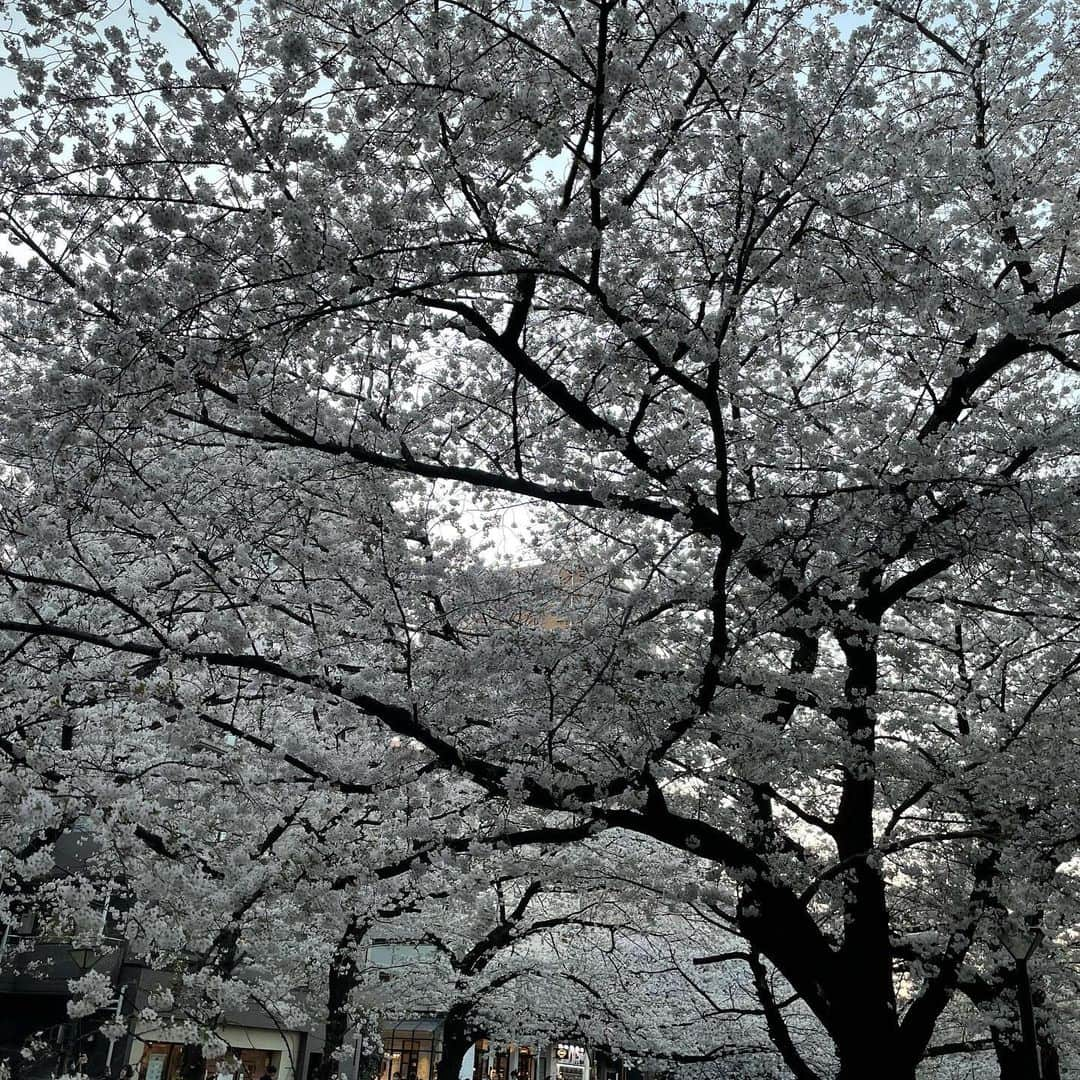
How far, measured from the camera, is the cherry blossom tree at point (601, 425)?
16.5 ft

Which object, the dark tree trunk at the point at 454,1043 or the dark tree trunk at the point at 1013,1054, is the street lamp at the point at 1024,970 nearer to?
the dark tree trunk at the point at 1013,1054

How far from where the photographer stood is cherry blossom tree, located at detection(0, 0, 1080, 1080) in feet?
16.5

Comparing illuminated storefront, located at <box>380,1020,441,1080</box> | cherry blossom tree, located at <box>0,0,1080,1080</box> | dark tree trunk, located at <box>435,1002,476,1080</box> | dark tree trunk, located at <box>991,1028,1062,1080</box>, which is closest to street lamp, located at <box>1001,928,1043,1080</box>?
cherry blossom tree, located at <box>0,0,1080,1080</box>

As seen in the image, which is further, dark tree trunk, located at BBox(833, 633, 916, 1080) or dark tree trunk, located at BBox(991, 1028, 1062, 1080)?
dark tree trunk, located at BBox(991, 1028, 1062, 1080)

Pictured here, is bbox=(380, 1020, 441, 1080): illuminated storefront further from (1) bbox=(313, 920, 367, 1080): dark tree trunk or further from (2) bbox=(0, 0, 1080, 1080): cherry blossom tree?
(2) bbox=(0, 0, 1080, 1080): cherry blossom tree

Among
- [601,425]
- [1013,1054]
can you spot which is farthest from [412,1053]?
[601,425]

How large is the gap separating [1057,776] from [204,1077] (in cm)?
1855

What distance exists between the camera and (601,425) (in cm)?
677

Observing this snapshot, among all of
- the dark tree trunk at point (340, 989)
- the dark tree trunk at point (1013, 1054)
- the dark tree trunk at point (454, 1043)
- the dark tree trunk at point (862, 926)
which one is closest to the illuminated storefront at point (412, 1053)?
the dark tree trunk at point (454, 1043)

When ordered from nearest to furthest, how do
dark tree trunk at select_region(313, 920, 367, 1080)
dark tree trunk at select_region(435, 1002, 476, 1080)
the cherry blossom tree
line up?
1. the cherry blossom tree
2. dark tree trunk at select_region(313, 920, 367, 1080)
3. dark tree trunk at select_region(435, 1002, 476, 1080)

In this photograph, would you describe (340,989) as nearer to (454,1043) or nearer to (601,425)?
(454,1043)

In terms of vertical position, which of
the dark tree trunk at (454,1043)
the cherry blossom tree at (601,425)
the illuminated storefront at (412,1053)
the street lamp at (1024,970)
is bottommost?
the illuminated storefront at (412,1053)

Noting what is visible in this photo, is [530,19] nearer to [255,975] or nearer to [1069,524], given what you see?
[1069,524]

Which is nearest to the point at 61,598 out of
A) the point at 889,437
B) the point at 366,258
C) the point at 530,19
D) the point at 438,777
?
the point at 438,777
